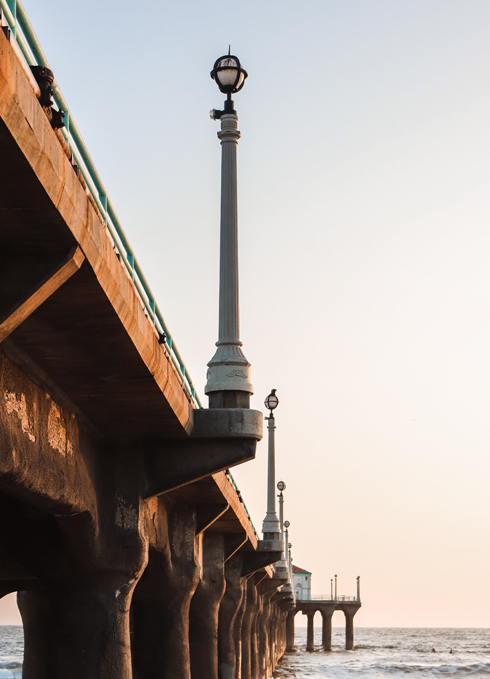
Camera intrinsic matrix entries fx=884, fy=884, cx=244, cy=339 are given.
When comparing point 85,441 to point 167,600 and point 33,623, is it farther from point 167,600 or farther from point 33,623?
point 33,623

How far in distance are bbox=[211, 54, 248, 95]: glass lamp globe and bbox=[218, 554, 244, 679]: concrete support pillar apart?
16.2m

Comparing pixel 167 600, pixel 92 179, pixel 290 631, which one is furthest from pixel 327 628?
pixel 92 179

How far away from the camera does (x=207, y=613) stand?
1828 cm

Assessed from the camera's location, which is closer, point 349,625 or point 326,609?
point 326,609

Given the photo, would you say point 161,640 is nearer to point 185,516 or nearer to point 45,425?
point 185,516

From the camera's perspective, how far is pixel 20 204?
5082 mm

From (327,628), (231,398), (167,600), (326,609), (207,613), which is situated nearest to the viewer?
(231,398)

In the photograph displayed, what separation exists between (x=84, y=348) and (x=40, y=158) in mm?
2803

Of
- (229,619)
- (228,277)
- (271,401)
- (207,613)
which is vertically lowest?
(229,619)

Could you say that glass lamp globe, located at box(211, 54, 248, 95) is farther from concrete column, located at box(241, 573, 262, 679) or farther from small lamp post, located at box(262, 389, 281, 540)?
concrete column, located at box(241, 573, 262, 679)

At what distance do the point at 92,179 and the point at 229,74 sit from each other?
3779 mm

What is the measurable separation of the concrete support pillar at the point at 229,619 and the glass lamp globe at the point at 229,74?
16213mm

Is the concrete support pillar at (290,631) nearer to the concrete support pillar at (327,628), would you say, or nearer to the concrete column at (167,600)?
the concrete support pillar at (327,628)

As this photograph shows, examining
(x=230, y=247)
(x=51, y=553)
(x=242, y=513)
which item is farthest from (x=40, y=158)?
(x=242, y=513)
